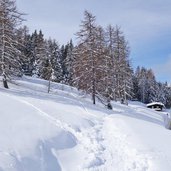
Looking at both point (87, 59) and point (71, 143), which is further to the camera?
point (87, 59)

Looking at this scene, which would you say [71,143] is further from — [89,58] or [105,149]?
[89,58]

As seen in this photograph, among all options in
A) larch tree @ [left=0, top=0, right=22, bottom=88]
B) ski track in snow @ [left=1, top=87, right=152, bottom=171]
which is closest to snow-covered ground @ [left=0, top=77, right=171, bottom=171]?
ski track in snow @ [left=1, top=87, right=152, bottom=171]

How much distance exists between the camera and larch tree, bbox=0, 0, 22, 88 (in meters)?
35.5

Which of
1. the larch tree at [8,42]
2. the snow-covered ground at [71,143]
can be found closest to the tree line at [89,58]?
the larch tree at [8,42]

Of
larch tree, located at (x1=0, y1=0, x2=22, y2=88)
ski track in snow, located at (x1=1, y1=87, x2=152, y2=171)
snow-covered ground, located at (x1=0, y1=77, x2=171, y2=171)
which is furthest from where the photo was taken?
larch tree, located at (x1=0, y1=0, x2=22, y2=88)

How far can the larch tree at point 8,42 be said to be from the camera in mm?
35500

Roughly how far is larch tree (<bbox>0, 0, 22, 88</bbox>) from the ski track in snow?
1536cm

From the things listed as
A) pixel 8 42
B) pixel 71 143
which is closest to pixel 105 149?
pixel 71 143

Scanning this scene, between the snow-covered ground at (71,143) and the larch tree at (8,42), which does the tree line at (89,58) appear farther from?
the snow-covered ground at (71,143)

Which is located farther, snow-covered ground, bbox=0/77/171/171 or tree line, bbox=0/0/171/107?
tree line, bbox=0/0/171/107

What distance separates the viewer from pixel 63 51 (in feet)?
323

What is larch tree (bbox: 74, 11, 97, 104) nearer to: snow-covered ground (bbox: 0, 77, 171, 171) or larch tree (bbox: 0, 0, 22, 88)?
larch tree (bbox: 0, 0, 22, 88)

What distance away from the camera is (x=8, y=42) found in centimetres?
3597

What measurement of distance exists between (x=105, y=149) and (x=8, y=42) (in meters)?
22.2
